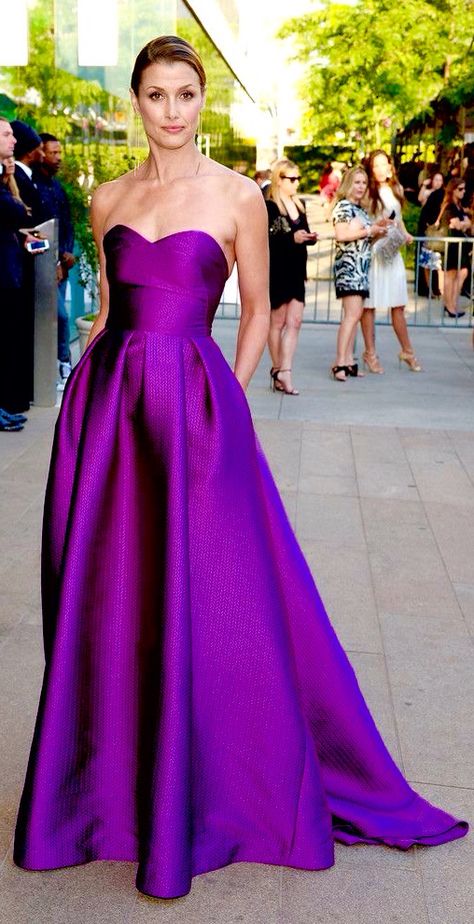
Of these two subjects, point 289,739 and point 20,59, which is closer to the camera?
point 289,739

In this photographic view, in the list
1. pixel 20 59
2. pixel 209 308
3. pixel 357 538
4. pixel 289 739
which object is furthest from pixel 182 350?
pixel 20 59

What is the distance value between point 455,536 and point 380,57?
26710 millimetres

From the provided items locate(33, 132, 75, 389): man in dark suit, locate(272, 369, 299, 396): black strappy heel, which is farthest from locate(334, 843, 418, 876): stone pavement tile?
locate(272, 369, 299, 396): black strappy heel

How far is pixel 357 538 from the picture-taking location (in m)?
5.91

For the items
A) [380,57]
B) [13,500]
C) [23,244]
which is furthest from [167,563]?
[380,57]

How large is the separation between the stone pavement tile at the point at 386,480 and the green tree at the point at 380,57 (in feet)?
58.9

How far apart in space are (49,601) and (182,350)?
740 millimetres

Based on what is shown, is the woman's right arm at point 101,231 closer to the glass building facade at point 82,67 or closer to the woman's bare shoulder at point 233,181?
the woman's bare shoulder at point 233,181

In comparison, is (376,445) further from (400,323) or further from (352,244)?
(400,323)

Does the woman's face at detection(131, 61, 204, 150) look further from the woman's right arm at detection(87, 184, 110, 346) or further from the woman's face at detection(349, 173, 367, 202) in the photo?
the woman's face at detection(349, 173, 367, 202)

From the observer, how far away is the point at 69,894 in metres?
2.81

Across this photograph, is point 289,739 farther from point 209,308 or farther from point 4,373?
point 4,373

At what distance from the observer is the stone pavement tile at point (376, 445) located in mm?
7727

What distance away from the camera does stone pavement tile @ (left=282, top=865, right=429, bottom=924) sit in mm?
2756
